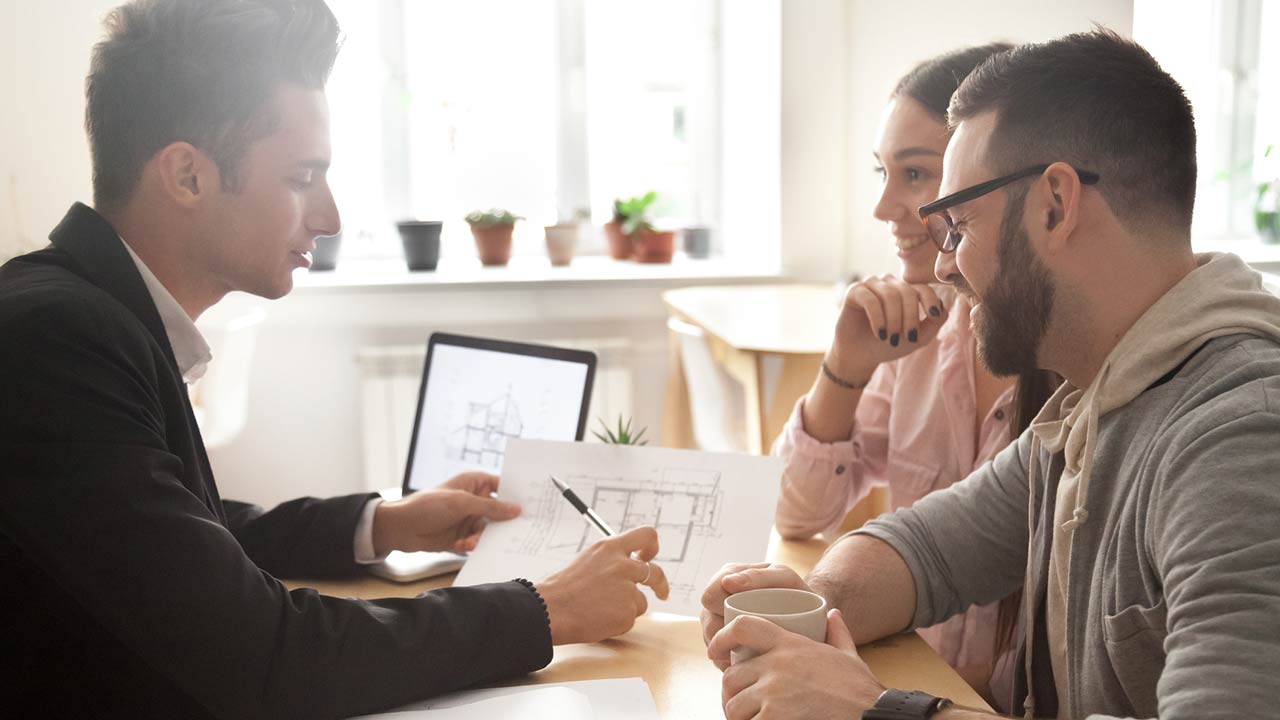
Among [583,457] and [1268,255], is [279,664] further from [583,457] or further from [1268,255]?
[1268,255]

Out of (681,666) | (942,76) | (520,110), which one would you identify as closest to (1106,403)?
(681,666)

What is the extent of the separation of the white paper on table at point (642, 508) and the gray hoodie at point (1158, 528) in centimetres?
20

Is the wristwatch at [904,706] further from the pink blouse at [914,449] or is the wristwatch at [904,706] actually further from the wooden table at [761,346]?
the wooden table at [761,346]

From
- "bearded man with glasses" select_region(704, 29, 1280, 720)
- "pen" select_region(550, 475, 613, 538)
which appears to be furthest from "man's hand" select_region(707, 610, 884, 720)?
"pen" select_region(550, 475, 613, 538)

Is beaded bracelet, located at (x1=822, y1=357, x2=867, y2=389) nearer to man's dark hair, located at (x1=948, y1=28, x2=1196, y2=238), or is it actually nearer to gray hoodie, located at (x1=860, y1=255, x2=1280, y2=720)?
gray hoodie, located at (x1=860, y1=255, x2=1280, y2=720)

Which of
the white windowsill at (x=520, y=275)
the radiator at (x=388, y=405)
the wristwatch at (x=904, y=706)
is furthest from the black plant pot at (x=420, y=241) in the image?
the wristwatch at (x=904, y=706)

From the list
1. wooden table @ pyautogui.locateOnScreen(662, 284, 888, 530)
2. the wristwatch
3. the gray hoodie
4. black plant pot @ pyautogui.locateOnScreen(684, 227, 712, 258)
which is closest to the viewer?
the gray hoodie

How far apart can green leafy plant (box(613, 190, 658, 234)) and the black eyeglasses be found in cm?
269

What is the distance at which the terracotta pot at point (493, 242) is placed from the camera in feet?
12.4

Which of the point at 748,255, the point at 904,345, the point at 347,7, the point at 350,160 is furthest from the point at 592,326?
the point at 904,345

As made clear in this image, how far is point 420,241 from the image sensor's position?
369 centimetres

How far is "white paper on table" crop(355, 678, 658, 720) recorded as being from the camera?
1026 mm

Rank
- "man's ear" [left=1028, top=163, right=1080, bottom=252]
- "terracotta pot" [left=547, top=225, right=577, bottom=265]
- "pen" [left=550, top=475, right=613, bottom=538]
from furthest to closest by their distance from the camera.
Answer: "terracotta pot" [left=547, top=225, right=577, bottom=265] → "pen" [left=550, top=475, right=613, bottom=538] → "man's ear" [left=1028, top=163, right=1080, bottom=252]

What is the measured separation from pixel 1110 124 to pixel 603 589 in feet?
2.18
